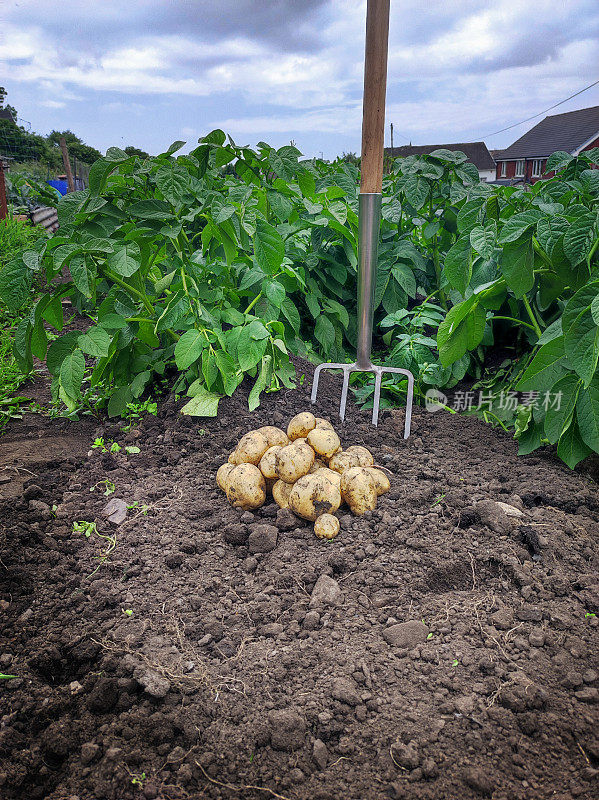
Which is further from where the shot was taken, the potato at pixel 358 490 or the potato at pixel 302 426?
the potato at pixel 302 426

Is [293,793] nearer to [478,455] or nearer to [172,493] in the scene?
[172,493]

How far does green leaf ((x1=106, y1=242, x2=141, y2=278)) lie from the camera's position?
2.15 meters

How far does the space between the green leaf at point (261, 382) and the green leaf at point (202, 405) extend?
0.55 ft

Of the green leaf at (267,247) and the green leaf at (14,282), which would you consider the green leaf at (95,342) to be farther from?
the green leaf at (267,247)

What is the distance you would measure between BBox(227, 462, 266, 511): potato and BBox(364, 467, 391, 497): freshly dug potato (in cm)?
41

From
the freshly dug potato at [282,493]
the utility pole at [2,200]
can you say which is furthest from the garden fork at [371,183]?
the utility pole at [2,200]

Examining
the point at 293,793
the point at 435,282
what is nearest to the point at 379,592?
the point at 293,793

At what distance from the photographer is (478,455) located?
2.50 meters

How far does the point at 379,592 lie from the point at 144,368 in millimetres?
1783

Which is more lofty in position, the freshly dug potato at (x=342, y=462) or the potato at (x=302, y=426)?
the potato at (x=302, y=426)

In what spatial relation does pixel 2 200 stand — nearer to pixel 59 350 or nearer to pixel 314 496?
pixel 59 350

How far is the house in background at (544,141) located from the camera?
1479 centimetres

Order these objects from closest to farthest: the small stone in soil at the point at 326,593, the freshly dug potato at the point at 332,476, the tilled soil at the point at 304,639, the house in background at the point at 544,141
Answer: the tilled soil at the point at 304,639 → the small stone in soil at the point at 326,593 → the freshly dug potato at the point at 332,476 → the house in background at the point at 544,141

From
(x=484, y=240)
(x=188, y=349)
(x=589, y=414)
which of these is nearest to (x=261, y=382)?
(x=188, y=349)
